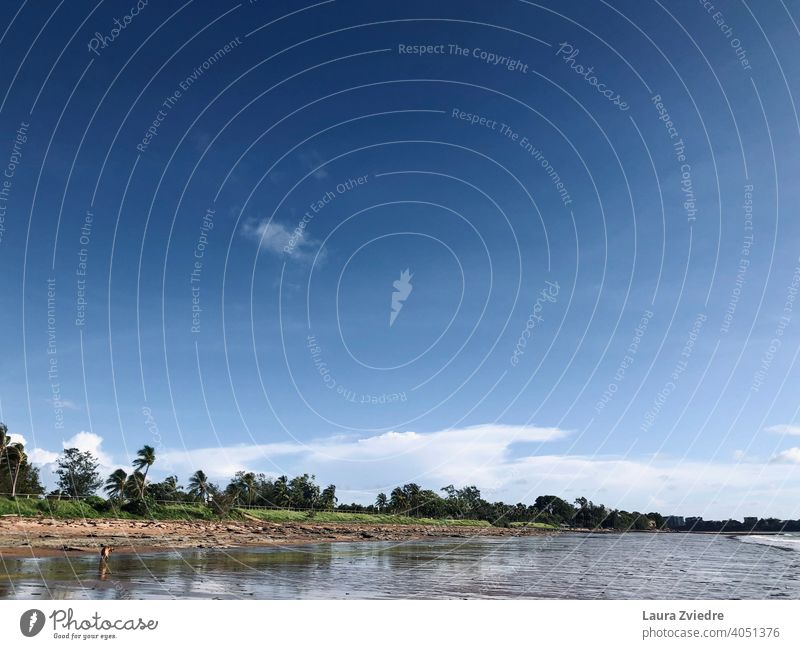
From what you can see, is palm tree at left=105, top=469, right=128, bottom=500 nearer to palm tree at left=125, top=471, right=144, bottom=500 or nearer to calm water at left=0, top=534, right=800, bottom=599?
palm tree at left=125, top=471, right=144, bottom=500

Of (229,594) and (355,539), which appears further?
(355,539)

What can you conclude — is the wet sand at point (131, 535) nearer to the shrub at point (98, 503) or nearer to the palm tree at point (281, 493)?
the shrub at point (98, 503)


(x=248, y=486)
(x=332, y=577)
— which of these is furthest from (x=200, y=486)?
(x=332, y=577)

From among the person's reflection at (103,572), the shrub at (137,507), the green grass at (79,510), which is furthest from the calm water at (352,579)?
the shrub at (137,507)

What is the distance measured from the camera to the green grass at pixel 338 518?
9062 cm

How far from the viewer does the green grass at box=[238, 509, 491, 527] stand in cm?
9062

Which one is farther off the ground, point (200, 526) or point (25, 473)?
point (25, 473)

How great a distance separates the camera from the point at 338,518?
11025 cm

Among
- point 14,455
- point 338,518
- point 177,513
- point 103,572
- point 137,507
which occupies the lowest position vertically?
point 338,518

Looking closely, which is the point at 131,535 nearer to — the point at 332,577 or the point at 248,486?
the point at 332,577

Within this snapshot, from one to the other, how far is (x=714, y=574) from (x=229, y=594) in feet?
134
